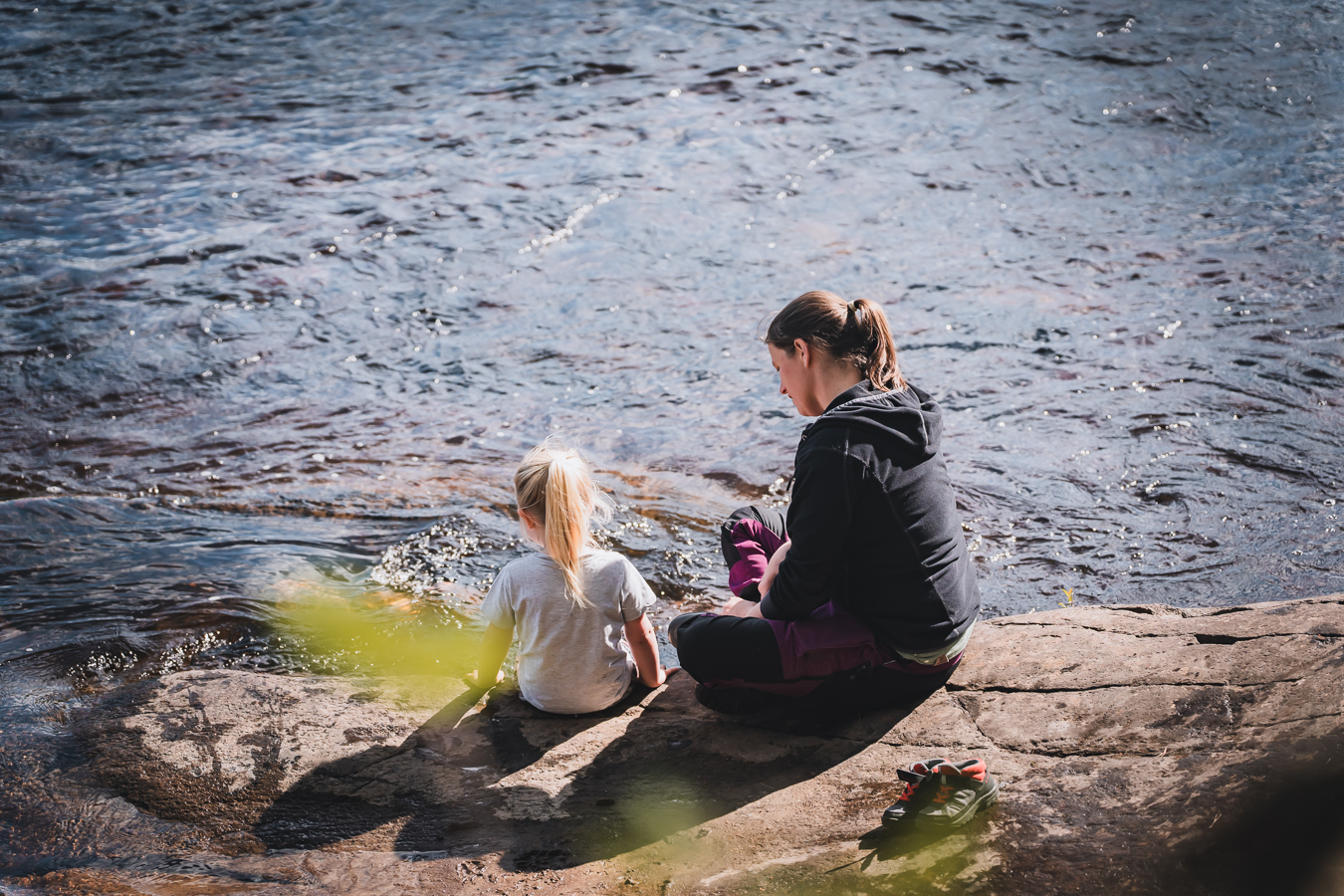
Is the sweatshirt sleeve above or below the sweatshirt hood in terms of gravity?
below

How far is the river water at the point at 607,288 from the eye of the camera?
A: 4977mm

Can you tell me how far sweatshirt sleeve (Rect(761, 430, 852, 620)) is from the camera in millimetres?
2961

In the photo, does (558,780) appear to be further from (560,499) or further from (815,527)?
(815,527)

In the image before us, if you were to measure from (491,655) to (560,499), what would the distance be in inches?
28.4

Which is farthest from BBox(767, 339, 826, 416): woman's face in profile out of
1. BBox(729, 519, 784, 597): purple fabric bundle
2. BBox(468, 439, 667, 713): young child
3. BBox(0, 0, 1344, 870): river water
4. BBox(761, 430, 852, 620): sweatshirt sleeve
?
BBox(0, 0, 1344, 870): river water

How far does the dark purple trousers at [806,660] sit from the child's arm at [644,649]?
0.11 m

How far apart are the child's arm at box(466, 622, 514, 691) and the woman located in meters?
0.59

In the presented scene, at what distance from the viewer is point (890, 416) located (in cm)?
302

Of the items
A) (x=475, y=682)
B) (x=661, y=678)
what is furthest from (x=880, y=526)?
(x=475, y=682)

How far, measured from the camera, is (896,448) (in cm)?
301

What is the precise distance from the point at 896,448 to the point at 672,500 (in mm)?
2803

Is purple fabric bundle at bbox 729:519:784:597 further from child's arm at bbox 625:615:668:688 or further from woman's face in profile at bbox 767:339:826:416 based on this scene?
woman's face in profile at bbox 767:339:826:416

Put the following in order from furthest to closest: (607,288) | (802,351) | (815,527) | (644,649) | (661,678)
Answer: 1. (607,288)
2. (661,678)
3. (644,649)
4. (802,351)
5. (815,527)

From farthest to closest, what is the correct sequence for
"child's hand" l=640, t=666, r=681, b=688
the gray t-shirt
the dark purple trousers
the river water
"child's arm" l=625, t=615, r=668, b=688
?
1. the river water
2. "child's hand" l=640, t=666, r=681, b=688
3. "child's arm" l=625, t=615, r=668, b=688
4. the gray t-shirt
5. the dark purple trousers
